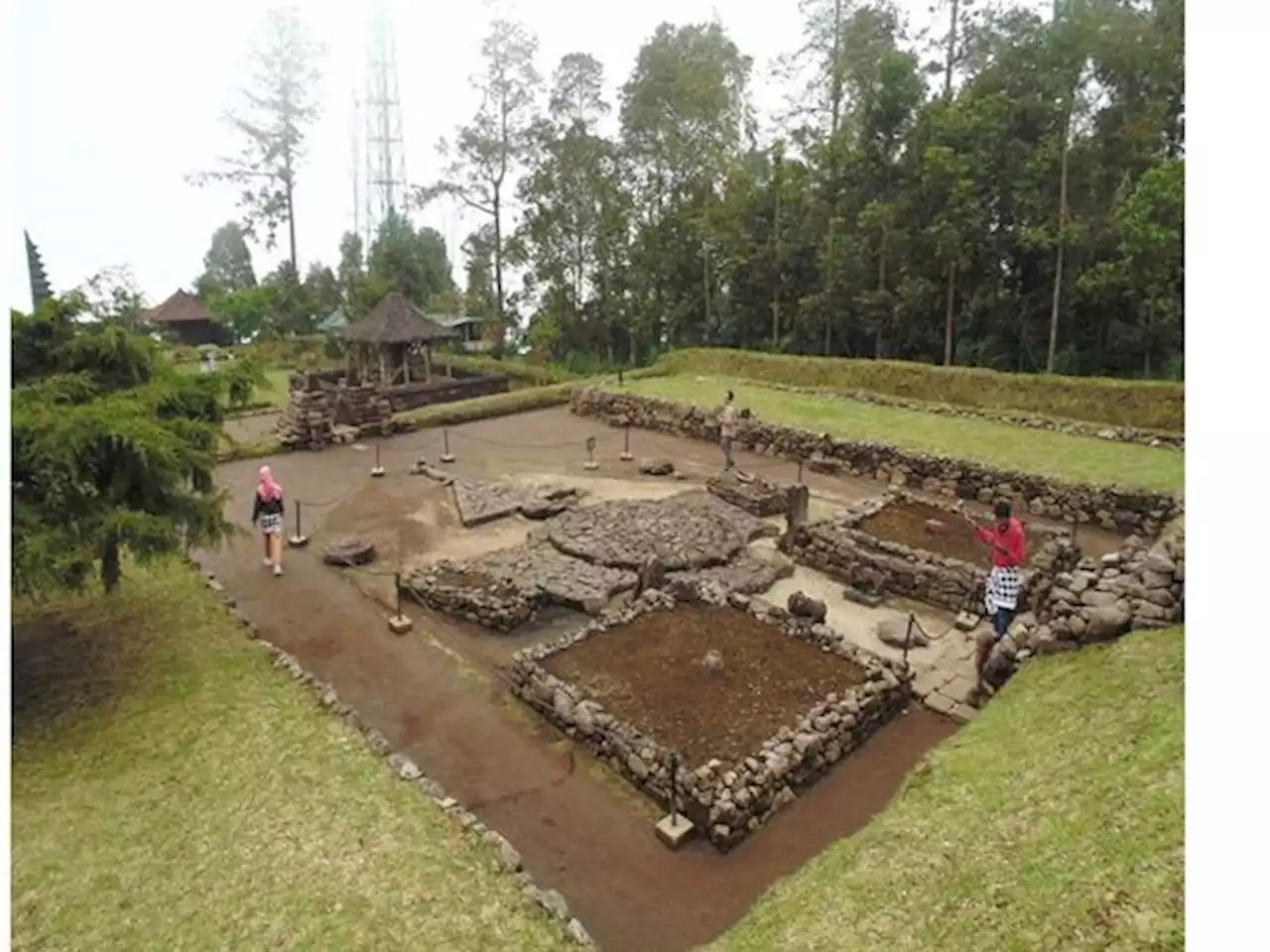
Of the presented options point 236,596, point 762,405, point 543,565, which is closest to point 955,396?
point 762,405

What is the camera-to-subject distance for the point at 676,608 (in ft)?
27.5

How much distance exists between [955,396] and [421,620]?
14551mm

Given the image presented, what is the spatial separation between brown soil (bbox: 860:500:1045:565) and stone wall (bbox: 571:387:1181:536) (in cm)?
199

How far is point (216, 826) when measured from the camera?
200 inches

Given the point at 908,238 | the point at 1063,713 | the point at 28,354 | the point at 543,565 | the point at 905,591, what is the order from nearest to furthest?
the point at 1063,713 < the point at 28,354 < the point at 905,591 < the point at 543,565 < the point at 908,238

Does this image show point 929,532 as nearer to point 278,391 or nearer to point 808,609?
point 808,609

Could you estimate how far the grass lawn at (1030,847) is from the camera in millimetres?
3498

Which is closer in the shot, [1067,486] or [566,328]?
[1067,486]

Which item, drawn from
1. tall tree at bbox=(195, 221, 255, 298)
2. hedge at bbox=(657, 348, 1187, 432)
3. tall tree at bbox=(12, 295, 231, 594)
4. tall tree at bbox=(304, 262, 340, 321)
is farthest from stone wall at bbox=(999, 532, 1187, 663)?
tall tree at bbox=(195, 221, 255, 298)

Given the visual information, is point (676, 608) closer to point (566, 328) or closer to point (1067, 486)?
point (1067, 486)

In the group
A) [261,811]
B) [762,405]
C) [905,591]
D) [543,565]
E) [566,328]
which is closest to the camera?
[261,811]

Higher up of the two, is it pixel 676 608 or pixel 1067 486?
pixel 1067 486

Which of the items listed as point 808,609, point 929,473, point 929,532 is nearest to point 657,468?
point 929,473

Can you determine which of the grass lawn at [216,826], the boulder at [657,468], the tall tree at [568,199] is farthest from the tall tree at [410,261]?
the grass lawn at [216,826]
